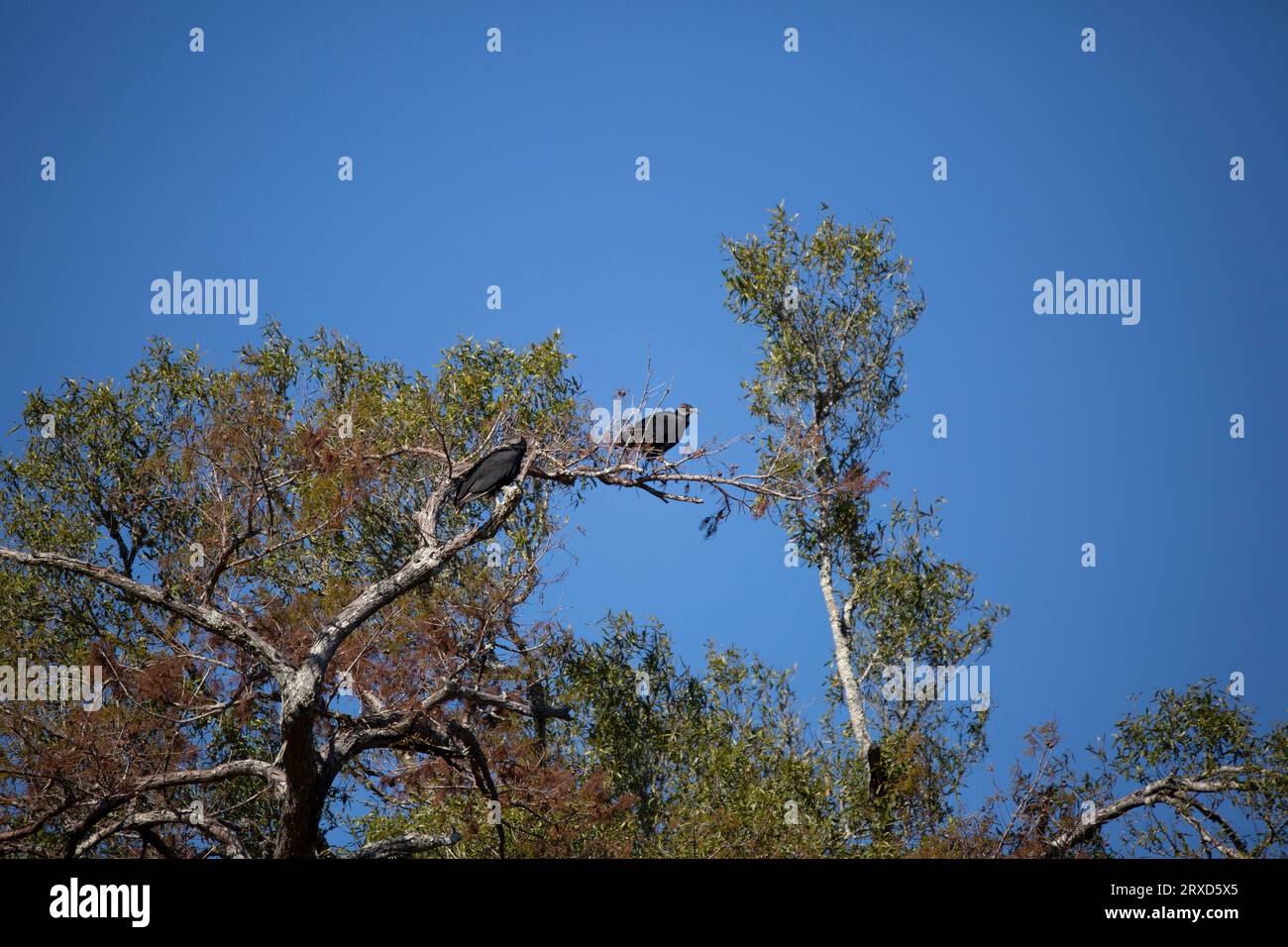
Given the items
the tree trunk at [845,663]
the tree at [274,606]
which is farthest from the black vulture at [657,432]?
the tree trunk at [845,663]

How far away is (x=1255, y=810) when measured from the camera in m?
18.5

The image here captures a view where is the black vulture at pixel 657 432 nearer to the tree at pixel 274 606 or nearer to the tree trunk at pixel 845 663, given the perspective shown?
the tree at pixel 274 606

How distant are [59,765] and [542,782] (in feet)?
20.0

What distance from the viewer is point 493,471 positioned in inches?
593

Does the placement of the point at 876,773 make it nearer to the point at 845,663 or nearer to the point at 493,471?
the point at 845,663

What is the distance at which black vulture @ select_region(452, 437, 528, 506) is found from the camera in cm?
1506

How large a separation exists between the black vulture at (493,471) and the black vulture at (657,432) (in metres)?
1.38

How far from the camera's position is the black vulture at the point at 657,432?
1565cm

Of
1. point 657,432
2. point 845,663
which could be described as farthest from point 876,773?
point 657,432

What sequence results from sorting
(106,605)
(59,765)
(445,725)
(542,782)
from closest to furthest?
(59,765) < (445,725) < (542,782) < (106,605)

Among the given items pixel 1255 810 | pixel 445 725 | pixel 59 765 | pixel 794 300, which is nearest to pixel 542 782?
pixel 445 725

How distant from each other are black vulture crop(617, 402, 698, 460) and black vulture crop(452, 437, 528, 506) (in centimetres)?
138
